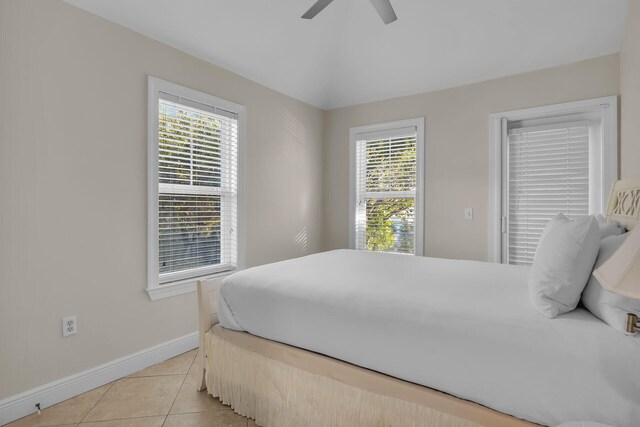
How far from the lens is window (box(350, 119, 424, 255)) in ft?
12.2

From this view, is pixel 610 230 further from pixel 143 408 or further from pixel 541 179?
pixel 143 408

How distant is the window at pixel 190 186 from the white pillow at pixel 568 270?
8.02 feet

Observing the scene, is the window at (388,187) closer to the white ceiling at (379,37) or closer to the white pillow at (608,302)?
the white ceiling at (379,37)

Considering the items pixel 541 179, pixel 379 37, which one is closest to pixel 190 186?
pixel 379 37

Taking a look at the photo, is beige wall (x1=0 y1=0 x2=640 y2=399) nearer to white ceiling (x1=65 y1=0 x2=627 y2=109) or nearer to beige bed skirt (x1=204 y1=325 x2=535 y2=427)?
white ceiling (x1=65 y1=0 x2=627 y2=109)

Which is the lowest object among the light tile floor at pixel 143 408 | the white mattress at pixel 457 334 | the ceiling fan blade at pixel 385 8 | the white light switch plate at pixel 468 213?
the light tile floor at pixel 143 408

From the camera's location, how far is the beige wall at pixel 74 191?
A: 6.27 ft

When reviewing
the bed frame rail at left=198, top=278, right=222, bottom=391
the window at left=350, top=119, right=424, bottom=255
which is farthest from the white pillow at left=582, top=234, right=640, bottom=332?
the window at left=350, top=119, right=424, bottom=255

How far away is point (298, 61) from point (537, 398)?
10.9ft

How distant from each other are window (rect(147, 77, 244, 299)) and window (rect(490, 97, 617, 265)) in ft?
8.40

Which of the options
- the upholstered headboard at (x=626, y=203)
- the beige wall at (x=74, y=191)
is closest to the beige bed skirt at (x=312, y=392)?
the beige wall at (x=74, y=191)

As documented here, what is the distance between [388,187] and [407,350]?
8.91 ft

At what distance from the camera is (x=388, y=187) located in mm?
3930

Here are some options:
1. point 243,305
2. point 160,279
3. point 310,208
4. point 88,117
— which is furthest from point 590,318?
point 310,208
